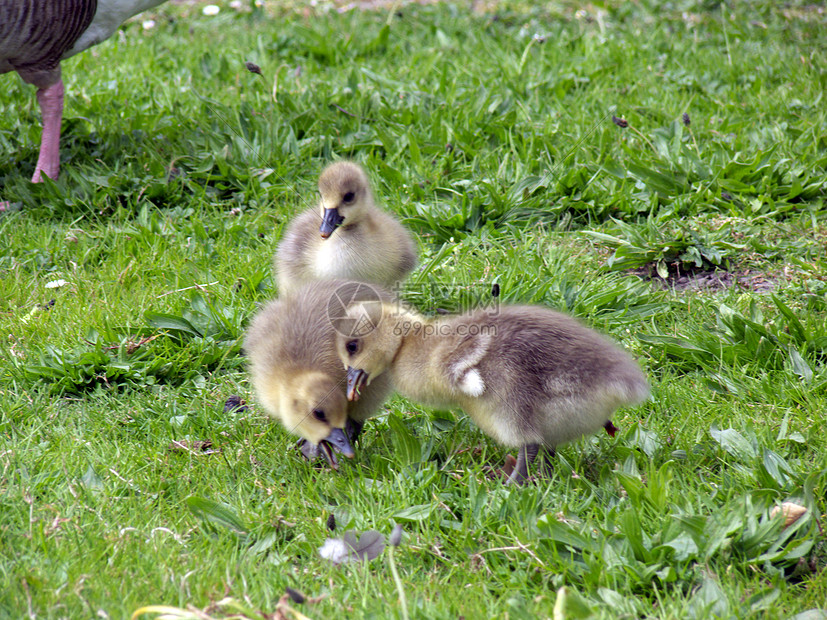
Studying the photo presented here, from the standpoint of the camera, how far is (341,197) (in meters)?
3.80

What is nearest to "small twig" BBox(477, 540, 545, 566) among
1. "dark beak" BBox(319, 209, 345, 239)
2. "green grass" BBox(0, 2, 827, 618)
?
"green grass" BBox(0, 2, 827, 618)

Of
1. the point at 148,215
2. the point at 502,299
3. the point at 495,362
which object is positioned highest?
the point at 495,362

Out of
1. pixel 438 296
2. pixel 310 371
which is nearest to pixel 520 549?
pixel 310 371

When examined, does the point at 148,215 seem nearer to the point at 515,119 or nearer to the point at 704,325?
the point at 515,119

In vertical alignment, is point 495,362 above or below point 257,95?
above

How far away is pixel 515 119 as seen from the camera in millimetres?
5914

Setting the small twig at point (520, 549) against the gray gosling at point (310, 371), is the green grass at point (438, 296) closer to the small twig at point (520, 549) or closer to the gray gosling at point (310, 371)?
the small twig at point (520, 549)

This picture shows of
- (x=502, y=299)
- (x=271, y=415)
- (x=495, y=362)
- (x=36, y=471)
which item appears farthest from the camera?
(x=502, y=299)

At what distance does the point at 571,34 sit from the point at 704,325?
4255mm

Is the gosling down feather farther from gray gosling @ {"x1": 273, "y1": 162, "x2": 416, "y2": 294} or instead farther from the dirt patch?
the dirt patch

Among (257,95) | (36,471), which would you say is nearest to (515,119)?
(257,95)

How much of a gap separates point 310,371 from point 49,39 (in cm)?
362

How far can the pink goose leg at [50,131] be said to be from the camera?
5.56 metres

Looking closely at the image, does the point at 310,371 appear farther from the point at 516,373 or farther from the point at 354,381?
the point at 516,373
